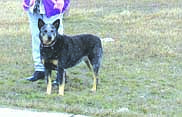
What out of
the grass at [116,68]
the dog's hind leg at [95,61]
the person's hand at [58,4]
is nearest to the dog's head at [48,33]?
the person's hand at [58,4]

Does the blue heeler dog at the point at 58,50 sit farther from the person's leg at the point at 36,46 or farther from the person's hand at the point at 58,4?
the person's leg at the point at 36,46

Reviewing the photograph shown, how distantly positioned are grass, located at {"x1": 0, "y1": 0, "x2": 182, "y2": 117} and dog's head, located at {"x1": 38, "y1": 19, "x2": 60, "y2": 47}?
2.60 ft

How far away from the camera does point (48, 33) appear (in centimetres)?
799

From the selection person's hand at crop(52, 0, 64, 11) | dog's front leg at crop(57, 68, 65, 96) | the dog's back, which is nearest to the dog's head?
the dog's back

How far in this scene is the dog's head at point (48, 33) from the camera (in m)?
7.99

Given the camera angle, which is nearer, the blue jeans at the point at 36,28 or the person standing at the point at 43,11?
the person standing at the point at 43,11

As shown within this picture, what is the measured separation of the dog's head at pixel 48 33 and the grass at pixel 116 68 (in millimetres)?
792

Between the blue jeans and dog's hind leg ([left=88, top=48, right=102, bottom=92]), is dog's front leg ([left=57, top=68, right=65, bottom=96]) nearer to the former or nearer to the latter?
dog's hind leg ([left=88, top=48, right=102, bottom=92])

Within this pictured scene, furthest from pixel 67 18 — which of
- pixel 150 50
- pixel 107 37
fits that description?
pixel 150 50

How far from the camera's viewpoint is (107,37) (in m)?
14.8

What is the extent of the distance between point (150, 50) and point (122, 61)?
4.76 feet

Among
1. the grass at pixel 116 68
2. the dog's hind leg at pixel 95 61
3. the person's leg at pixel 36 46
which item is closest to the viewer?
the grass at pixel 116 68

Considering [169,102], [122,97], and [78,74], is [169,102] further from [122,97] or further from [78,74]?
[78,74]

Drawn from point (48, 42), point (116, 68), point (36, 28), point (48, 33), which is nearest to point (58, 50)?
point (48, 42)
